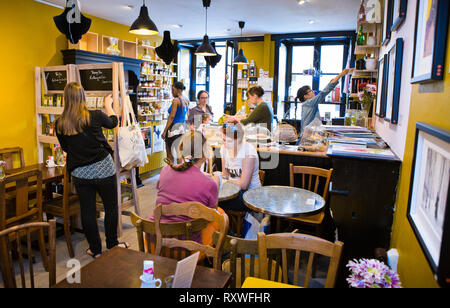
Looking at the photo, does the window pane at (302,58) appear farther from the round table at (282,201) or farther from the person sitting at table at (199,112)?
the round table at (282,201)

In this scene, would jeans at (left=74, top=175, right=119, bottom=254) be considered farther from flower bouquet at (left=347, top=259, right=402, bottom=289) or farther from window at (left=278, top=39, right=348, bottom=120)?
window at (left=278, top=39, right=348, bottom=120)

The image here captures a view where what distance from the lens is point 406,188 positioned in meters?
1.80

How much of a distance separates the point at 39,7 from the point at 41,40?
0.46 m

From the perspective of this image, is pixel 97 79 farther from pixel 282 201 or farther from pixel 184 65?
pixel 184 65

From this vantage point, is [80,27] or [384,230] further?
[80,27]

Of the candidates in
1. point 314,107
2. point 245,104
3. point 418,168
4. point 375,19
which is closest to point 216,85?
point 245,104

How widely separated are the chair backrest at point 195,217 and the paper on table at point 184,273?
352mm

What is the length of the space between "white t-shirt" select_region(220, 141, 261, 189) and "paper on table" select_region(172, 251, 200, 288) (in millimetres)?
1806

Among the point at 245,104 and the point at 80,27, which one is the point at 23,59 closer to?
the point at 80,27

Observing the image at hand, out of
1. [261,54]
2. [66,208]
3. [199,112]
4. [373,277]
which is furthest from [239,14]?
[373,277]

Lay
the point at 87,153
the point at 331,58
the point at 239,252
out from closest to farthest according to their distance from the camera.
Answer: the point at 239,252
the point at 87,153
the point at 331,58

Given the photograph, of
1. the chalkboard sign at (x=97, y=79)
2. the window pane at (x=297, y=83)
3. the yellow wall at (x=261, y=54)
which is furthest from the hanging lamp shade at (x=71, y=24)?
the window pane at (x=297, y=83)

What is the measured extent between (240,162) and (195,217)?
141cm
